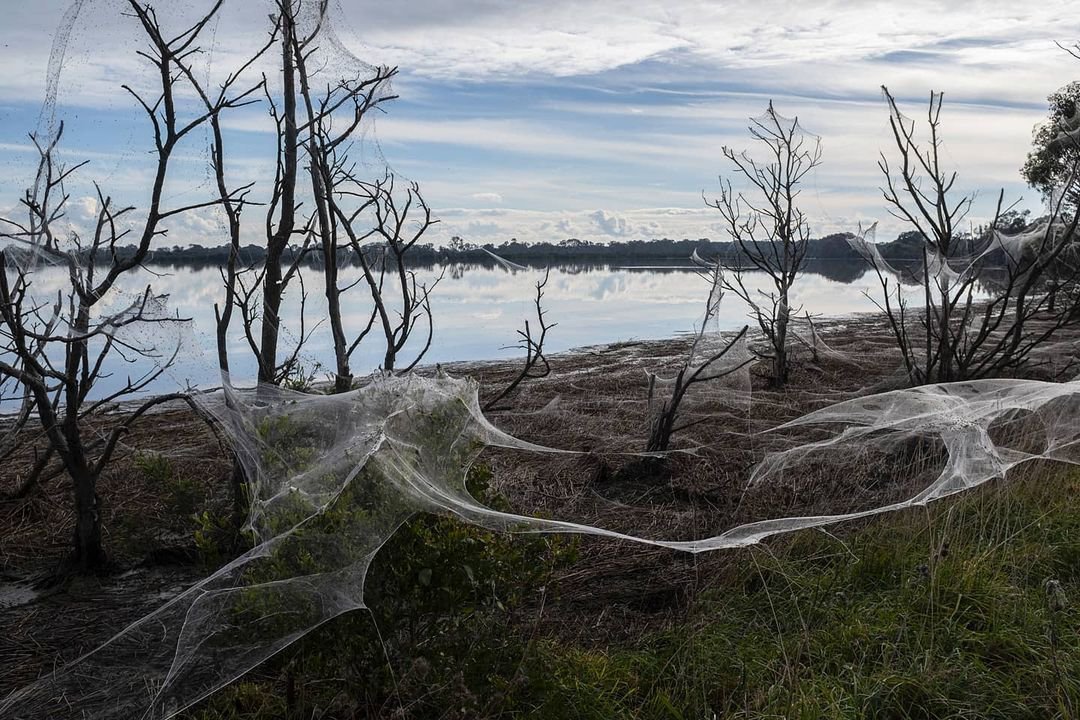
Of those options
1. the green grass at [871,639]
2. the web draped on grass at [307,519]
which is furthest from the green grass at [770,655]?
the web draped on grass at [307,519]

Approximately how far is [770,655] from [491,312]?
22.1 meters

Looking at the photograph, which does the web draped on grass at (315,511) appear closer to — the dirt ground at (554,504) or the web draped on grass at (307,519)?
the web draped on grass at (307,519)

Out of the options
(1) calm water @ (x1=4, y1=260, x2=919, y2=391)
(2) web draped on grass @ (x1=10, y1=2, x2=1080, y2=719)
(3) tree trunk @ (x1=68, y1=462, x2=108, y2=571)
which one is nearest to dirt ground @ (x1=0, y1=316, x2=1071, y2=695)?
(3) tree trunk @ (x1=68, y1=462, x2=108, y2=571)

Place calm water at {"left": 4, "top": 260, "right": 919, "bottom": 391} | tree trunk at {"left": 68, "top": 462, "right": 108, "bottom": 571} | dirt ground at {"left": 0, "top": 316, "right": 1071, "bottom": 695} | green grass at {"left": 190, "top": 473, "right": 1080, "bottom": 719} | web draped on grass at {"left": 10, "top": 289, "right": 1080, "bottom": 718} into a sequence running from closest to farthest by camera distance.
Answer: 1. web draped on grass at {"left": 10, "top": 289, "right": 1080, "bottom": 718}
2. green grass at {"left": 190, "top": 473, "right": 1080, "bottom": 719}
3. dirt ground at {"left": 0, "top": 316, "right": 1071, "bottom": 695}
4. tree trunk at {"left": 68, "top": 462, "right": 108, "bottom": 571}
5. calm water at {"left": 4, "top": 260, "right": 919, "bottom": 391}

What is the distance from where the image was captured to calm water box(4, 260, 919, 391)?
221 inches

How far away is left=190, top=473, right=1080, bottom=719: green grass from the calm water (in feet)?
6.69

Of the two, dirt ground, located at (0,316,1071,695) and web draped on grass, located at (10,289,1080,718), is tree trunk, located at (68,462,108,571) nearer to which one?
dirt ground, located at (0,316,1071,695)

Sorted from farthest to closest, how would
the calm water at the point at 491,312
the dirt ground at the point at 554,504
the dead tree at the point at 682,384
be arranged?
the dead tree at the point at 682,384 < the calm water at the point at 491,312 < the dirt ground at the point at 554,504

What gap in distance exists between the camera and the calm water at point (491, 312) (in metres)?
5.61

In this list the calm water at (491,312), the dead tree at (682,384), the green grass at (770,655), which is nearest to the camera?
the green grass at (770,655)

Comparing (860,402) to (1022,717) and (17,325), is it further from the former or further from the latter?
(17,325)

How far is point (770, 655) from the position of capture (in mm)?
3523

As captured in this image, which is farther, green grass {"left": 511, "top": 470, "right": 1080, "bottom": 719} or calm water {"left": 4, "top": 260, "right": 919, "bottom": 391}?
calm water {"left": 4, "top": 260, "right": 919, "bottom": 391}

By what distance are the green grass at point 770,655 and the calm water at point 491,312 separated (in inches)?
80.3
